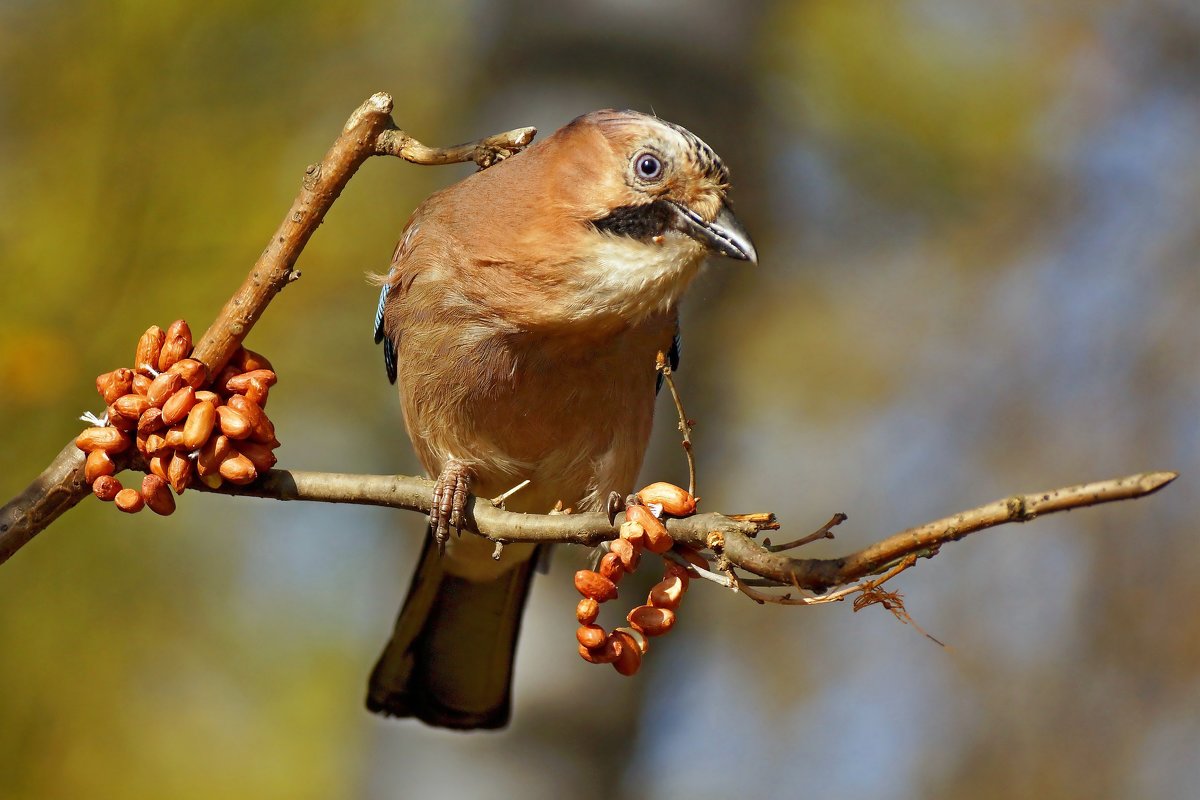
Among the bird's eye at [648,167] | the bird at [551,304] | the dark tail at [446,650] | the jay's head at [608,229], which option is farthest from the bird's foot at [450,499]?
the bird's eye at [648,167]

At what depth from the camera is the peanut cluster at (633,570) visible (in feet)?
8.18

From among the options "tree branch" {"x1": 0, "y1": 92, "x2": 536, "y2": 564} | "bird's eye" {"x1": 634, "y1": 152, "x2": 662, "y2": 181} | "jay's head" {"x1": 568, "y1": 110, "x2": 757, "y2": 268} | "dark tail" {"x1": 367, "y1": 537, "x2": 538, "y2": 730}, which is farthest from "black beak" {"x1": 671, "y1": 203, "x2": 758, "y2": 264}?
"dark tail" {"x1": 367, "y1": 537, "x2": 538, "y2": 730}

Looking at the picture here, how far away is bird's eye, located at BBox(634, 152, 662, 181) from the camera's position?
352cm

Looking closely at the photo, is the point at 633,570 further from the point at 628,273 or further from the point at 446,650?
the point at 446,650

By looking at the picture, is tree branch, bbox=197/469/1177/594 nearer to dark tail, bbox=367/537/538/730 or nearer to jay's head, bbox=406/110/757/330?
jay's head, bbox=406/110/757/330

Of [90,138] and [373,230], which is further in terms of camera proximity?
[373,230]

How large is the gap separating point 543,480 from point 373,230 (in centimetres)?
317

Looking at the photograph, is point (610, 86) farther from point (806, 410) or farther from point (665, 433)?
point (806, 410)

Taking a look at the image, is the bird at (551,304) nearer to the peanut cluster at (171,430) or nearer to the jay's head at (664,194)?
the jay's head at (664,194)

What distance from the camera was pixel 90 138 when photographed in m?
6.13

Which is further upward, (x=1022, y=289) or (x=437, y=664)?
(x=1022, y=289)

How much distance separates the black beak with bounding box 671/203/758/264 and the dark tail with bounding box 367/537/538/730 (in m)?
1.98

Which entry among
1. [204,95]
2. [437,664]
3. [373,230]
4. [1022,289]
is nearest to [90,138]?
[204,95]

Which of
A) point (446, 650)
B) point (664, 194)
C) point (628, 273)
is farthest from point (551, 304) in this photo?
point (446, 650)
